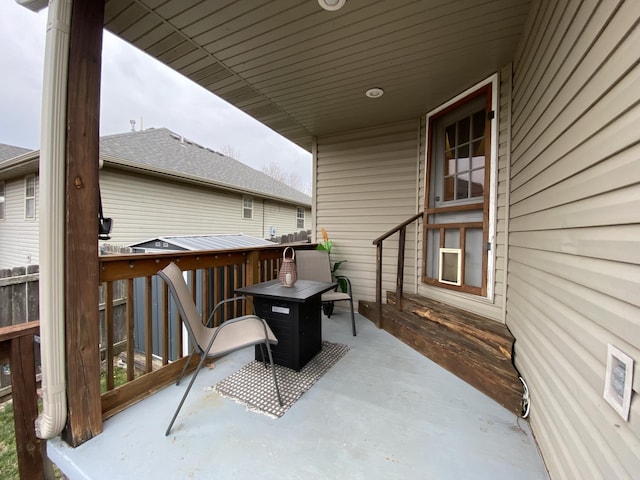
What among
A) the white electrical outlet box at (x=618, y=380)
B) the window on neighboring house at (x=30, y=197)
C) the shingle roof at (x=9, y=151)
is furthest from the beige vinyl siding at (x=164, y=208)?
the white electrical outlet box at (x=618, y=380)

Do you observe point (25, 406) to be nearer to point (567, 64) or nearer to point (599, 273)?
point (599, 273)

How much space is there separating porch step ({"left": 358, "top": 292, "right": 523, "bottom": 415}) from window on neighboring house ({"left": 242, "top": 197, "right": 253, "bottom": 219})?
843 centimetres

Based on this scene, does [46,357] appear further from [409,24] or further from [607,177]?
[409,24]

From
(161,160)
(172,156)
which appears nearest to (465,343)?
(161,160)

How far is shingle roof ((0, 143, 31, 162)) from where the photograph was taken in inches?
307

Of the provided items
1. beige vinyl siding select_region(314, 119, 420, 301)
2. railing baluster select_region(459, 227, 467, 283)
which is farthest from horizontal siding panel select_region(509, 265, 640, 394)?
beige vinyl siding select_region(314, 119, 420, 301)

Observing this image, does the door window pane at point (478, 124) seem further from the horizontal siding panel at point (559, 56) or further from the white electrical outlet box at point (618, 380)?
the white electrical outlet box at point (618, 380)

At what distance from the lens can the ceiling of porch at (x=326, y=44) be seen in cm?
188

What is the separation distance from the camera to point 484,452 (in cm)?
146

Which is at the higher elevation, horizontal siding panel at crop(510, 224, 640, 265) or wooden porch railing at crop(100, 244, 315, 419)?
horizontal siding panel at crop(510, 224, 640, 265)

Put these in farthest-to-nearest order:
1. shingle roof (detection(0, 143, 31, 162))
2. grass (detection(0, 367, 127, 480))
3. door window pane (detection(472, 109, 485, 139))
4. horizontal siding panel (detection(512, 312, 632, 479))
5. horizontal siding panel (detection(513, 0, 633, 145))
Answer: shingle roof (detection(0, 143, 31, 162)) → door window pane (detection(472, 109, 485, 139)) → grass (detection(0, 367, 127, 480)) → horizontal siding panel (detection(513, 0, 633, 145)) → horizontal siding panel (detection(512, 312, 632, 479))

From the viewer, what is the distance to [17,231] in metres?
7.46

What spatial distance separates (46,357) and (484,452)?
242 centimetres

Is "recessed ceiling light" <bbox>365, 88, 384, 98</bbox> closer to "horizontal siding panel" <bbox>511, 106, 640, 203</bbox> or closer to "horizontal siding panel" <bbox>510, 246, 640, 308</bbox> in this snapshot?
"horizontal siding panel" <bbox>511, 106, 640, 203</bbox>
